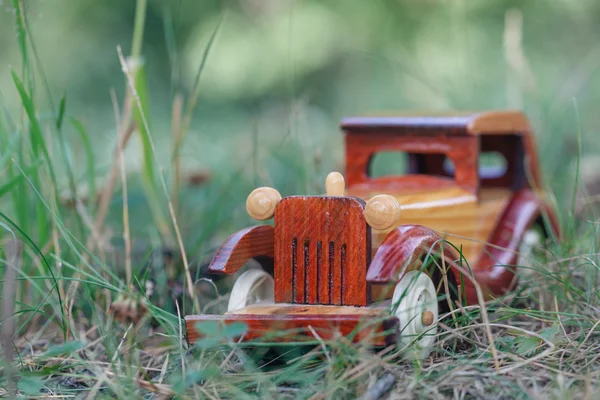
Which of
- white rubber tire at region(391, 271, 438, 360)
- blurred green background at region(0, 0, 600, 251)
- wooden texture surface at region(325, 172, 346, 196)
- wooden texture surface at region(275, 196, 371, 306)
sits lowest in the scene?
white rubber tire at region(391, 271, 438, 360)

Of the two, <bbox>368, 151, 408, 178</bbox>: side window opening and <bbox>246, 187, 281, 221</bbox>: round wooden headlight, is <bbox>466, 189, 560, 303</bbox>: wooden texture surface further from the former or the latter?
<bbox>368, 151, 408, 178</bbox>: side window opening

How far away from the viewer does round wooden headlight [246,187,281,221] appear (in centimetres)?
A: 154

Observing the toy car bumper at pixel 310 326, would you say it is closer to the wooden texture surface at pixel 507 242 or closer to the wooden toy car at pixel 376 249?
the wooden toy car at pixel 376 249

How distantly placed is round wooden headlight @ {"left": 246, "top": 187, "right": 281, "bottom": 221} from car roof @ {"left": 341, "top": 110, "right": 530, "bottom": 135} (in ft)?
1.99

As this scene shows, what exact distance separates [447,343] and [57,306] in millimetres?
934

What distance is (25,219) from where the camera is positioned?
1894 mm

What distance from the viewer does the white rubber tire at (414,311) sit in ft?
4.60

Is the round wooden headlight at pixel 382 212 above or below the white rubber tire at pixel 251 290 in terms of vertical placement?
above

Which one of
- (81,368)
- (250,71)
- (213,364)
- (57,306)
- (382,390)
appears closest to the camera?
(382,390)

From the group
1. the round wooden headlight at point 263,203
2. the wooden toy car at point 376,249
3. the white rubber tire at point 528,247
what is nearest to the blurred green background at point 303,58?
the white rubber tire at point 528,247

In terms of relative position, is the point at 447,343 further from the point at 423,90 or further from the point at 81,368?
the point at 423,90

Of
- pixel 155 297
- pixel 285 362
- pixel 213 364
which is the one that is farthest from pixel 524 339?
pixel 155 297

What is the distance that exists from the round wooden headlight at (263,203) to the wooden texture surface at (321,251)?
15 millimetres

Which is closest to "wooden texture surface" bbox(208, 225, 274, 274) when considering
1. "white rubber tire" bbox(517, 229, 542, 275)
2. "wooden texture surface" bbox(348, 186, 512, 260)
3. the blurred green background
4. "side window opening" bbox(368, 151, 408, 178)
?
"wooden texture surface" bbox(348, 186, 512, 260)
